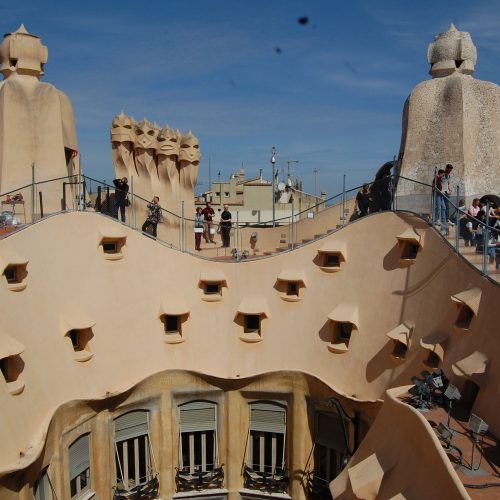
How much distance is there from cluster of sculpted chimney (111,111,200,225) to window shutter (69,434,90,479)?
30.1ft

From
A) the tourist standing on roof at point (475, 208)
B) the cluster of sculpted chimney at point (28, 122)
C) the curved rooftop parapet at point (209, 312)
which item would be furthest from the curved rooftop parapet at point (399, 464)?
the cluster of sculpted chimney at point (28, 122)

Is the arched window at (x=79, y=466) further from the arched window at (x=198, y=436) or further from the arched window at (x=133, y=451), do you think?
the arched window at (x=198, y=436)

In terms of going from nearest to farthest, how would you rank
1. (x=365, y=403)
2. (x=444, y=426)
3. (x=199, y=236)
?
(x=444, y=426) → (x=365, y=403) → (x=199, y=236)

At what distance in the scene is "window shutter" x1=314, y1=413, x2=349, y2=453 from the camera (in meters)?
18.2

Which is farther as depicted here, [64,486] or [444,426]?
[64,486]

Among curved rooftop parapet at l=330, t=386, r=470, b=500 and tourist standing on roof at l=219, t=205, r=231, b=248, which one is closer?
curved rooftop parapet at l=330, t=386, r=470, b=500

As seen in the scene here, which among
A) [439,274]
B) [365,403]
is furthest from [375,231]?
[365,403]

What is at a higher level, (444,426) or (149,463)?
(444,426)

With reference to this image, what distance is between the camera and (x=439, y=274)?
15305 millimetres

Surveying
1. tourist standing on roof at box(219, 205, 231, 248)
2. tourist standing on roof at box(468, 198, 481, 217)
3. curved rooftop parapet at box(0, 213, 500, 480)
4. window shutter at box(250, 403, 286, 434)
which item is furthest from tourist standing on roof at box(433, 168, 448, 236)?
tourist standing on roof at box(219, 205, 231, 248)

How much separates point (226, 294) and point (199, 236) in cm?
373

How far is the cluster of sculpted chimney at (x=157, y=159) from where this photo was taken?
21.9 m

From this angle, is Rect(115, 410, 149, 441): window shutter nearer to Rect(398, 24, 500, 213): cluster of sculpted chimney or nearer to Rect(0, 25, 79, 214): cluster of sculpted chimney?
Rect(0, 25, 79, 214): cluster of sculpted chimney

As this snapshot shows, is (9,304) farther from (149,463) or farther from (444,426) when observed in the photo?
(444,426)
